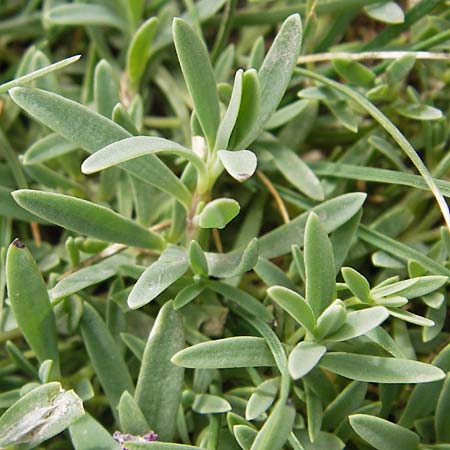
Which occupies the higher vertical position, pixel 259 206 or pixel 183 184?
pixel 183 184

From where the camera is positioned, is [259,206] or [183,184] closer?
[183,184]

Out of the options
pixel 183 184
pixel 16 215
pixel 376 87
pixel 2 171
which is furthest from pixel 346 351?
pixel 2 171

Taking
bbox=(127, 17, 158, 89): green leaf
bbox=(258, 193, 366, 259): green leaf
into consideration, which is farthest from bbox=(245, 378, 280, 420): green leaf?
bbox=(127, 17, 158, 89): green leaf

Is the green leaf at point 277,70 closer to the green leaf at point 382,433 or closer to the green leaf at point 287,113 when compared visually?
the green leaf at point 287,113

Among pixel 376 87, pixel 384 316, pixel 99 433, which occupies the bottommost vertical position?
pixel 99 433

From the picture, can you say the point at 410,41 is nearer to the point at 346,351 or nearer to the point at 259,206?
the point at 259,206

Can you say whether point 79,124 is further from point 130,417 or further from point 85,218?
point 130,417

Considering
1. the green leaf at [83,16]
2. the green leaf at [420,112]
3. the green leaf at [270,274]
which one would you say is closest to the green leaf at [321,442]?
the green leaf at [270,274]
